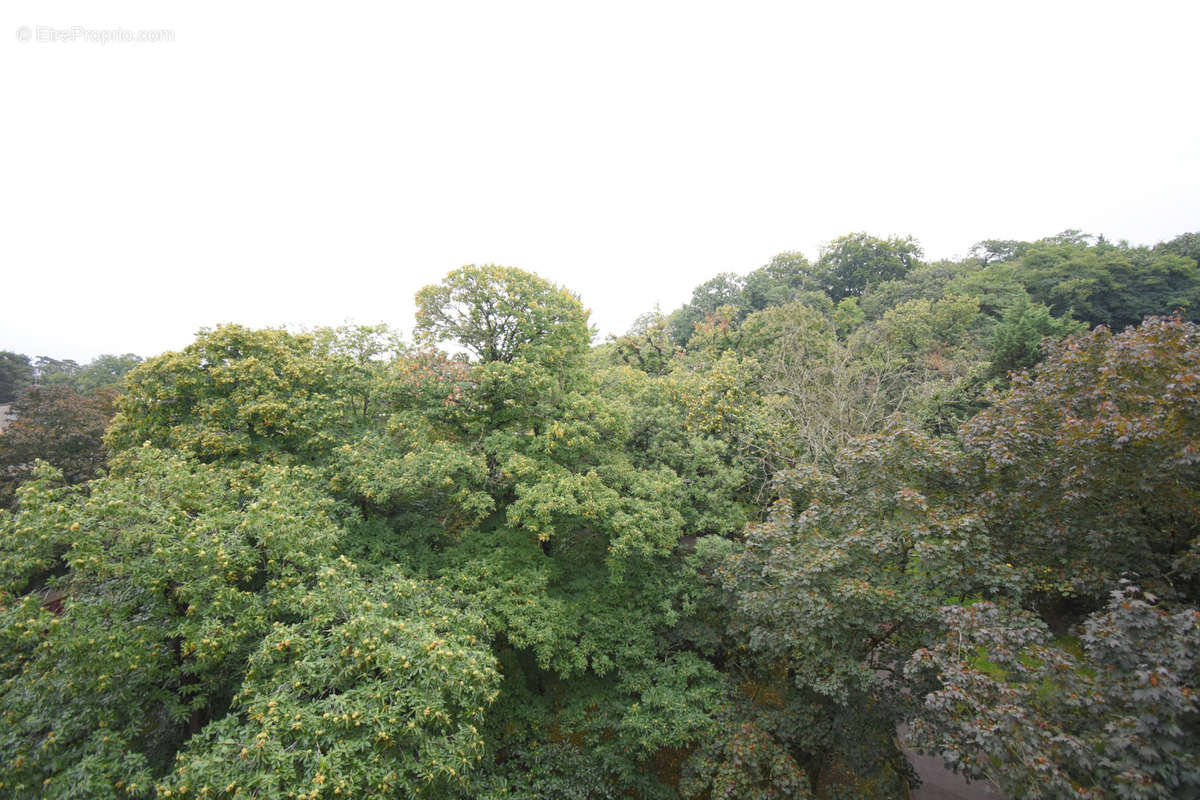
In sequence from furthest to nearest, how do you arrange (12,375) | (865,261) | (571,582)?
(865,261), (12,375), (571,582)

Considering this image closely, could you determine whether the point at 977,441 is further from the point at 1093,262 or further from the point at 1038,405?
the point at 1093,262

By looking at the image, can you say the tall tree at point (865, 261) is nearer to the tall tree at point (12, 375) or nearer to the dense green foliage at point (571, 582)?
the dense green foliage at point (571, 582)

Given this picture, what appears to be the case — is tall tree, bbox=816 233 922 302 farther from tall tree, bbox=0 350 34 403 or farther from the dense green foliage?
tall tree, bbox=0 350 34 403

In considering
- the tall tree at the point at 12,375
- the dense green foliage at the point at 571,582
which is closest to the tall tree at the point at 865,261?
the dense green foliage at the point at 571,582

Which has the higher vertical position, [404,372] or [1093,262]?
[1093,262]

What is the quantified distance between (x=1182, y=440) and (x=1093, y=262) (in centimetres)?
3899

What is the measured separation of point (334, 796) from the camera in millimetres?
5684

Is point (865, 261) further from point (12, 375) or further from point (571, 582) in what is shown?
point (12, 375)

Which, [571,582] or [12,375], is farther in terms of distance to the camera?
[12,375]

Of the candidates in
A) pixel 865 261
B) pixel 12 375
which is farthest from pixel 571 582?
pixel 12 375

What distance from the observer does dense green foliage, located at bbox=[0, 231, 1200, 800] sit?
572 cm

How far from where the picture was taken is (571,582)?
11.8m

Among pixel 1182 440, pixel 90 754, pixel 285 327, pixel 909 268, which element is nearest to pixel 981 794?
pixel 1182 440

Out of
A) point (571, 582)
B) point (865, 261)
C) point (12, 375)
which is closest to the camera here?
point (571, 582)
